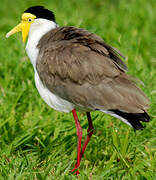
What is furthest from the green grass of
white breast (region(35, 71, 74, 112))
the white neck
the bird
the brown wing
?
the white neck

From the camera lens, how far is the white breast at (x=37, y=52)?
13.4 ft

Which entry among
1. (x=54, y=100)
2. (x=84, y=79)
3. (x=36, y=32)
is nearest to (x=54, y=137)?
(x=54, y=100)

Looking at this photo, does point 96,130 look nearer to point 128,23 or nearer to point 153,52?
point 153,52

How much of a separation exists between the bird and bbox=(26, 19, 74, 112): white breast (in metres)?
0.01

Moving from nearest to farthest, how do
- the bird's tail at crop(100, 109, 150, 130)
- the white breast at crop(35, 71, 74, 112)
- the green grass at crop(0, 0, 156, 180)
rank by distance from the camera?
the bird's tail at crop(100, 109, 150, 130) → the green grass at crop(0, 0, 156, 180) → the white breast at crop(35, 71, 74, 112)

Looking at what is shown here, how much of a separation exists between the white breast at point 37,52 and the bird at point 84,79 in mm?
10

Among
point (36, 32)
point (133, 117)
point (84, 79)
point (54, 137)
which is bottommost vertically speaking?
point (54, 137)

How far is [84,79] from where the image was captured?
12.6 feet

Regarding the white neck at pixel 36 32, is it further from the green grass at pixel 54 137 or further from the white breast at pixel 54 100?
the green grass at pixel 54 137

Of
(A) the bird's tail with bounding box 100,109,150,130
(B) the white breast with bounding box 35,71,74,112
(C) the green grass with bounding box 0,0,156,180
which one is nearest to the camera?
(A) the bird's tail with bounding box 100,109,150,130

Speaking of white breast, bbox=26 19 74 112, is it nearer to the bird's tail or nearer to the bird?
the bird

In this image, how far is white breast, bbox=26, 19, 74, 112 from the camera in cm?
409

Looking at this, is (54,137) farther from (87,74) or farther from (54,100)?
(87,74)

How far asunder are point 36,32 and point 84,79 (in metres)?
0.97
